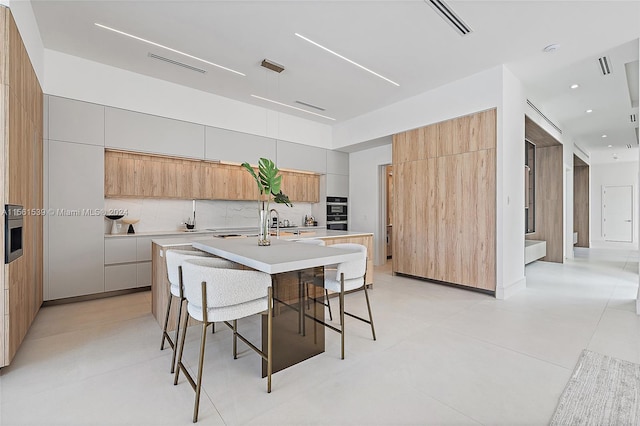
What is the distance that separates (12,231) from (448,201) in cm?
476

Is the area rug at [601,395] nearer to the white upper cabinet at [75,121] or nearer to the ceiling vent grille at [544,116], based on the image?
the ceiling vent grille at [544,116]

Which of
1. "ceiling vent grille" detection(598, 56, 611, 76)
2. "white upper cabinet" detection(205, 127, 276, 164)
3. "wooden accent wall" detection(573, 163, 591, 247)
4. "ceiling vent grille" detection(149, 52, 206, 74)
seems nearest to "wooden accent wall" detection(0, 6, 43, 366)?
"ceiling vent grille" detection(149, 52, 206, 74)

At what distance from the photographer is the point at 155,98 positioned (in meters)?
4.41

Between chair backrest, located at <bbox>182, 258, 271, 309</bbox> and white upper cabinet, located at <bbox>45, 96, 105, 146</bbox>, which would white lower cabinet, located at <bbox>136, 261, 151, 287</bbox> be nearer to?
white upper cabinet, located at <bbox>45, 96, 105, 146</bbox>

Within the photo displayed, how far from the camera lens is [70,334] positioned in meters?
2.81

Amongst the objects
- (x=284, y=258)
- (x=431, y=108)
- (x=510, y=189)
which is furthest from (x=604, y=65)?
(x=284, y=258)

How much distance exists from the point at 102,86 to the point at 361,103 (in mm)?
3814

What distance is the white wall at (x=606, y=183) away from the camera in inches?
389

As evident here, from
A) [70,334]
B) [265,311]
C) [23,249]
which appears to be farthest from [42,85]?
[265,311]

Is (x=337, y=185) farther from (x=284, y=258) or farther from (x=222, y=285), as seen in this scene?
(x=222, y=285)

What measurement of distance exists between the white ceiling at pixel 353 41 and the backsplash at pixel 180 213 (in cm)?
192

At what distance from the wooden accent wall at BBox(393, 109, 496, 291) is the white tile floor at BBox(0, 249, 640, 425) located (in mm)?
876

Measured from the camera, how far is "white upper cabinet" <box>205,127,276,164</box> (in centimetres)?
496

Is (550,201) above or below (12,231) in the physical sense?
above
